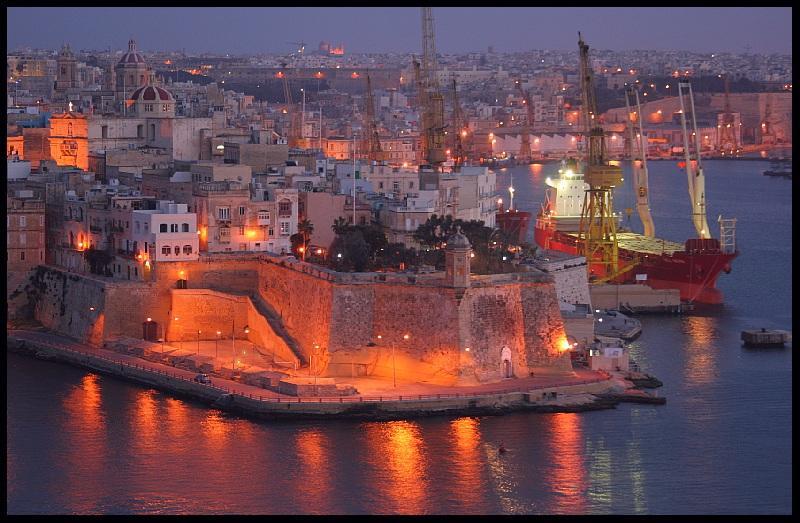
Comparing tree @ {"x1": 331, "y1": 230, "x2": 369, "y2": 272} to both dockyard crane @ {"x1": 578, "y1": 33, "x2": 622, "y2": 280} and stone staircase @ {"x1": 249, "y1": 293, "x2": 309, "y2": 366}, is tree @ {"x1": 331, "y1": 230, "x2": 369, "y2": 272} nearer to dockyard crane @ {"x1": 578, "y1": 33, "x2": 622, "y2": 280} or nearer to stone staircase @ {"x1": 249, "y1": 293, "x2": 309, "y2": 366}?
stone staircase @ {"x1": 249, "y1": 293, "x2": 309, "y2": 366}

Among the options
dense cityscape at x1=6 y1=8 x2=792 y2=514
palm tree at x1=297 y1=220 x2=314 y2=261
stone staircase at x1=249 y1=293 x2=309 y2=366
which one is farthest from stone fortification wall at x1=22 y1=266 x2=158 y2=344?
palm tree at x1=297 y1=220 x2=314 y2=261

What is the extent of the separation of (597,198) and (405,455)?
11.4 m

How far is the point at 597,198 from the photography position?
29047mm

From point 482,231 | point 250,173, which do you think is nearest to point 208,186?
point 250,173

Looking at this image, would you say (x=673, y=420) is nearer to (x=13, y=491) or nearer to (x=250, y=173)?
(x=13, y=491)

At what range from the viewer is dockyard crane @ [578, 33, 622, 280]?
2820cm

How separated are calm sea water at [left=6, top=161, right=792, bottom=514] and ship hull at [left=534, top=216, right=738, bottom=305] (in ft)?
18.4

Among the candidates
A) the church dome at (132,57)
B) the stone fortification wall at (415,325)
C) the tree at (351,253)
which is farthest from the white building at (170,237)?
the church dome at (132,57)

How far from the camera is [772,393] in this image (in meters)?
21.0

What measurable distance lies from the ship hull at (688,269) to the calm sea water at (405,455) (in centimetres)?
562

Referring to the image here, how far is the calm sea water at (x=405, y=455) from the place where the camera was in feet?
55.7

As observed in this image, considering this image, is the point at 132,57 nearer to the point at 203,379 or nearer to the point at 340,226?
the point at 340,226

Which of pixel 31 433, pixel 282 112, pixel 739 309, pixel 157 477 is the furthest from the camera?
pixel 282 112

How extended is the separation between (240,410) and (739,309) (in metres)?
9.17
